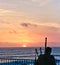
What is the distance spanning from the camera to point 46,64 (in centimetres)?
932

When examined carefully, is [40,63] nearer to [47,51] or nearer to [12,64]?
[47,51]

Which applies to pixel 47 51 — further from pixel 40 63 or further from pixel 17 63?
pixel 17 63

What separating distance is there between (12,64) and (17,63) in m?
1.46

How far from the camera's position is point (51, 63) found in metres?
9.31

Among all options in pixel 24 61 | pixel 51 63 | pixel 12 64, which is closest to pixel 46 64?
pixel 51 63

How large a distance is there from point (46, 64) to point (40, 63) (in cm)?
20

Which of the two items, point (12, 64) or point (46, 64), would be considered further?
point (12, 64)

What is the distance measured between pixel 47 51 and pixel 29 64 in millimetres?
7123

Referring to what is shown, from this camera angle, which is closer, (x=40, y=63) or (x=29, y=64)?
(x=40, y=63)

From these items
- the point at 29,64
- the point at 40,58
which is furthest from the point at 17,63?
the point at 40,58

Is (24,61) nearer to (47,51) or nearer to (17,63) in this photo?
(17,63)

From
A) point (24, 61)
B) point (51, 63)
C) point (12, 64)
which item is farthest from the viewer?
point (12, 64)

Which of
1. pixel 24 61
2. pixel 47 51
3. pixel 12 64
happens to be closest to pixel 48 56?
pixel 47 51

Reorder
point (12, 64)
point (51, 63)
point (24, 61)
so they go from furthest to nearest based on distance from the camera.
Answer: point (12, 64)
point (24, 61)
point (51, 63)
